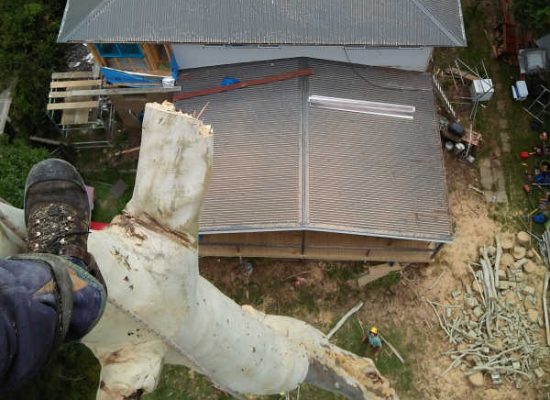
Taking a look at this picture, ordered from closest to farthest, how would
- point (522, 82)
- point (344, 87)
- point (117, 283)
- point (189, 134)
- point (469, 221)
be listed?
point (117, 283) → point (189, 134) → point (344, 87) → point (469, 221) → point (522, 82)

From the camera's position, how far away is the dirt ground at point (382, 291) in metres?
17.2

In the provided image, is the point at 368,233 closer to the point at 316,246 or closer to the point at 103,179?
the point at 316,246

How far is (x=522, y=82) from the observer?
20.4m

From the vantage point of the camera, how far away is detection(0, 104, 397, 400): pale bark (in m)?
5.00

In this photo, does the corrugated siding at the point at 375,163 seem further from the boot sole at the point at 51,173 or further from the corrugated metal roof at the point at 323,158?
the boot sole at the point at 51,173

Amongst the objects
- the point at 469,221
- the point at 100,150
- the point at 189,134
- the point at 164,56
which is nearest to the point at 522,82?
the point at 469,221

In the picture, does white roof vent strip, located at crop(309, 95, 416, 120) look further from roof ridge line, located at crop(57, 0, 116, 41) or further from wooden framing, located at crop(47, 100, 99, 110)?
wooden framing, located at crop(47, 100, 99, 110)

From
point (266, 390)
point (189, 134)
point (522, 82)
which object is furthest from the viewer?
point (522, 82)

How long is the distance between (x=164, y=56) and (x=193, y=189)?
43.9ft

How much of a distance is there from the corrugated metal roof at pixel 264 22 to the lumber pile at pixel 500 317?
8.02 metres

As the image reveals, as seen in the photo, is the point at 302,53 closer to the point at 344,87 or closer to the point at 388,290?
the point at 344,87

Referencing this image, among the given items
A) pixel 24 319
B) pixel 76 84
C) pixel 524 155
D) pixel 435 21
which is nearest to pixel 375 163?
pixel 435 21

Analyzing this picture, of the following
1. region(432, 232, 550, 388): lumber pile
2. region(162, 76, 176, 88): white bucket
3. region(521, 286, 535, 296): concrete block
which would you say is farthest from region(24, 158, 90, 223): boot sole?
region(521, 286, 535, 296): concrete block

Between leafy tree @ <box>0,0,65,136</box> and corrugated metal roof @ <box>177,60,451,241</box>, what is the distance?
21.8 feet
